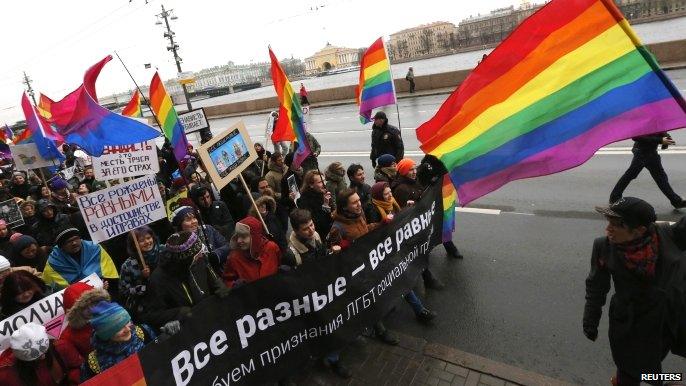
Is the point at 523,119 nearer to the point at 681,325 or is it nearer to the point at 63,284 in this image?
the point at 681,325

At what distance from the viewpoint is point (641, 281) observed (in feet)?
8.36

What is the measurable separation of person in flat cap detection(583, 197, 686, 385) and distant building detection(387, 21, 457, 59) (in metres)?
112

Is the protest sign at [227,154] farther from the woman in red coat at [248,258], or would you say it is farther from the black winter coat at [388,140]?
the black winter coat at [388,140]

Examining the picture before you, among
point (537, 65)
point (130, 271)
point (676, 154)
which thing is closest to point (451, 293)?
point (537, 65)

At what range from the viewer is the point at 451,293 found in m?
4.79

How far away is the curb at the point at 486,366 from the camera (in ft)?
11.0

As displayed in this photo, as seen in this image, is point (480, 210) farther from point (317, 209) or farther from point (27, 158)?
point (27, 158)

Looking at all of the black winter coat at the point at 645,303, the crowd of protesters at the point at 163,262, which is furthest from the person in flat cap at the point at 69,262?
the black winter coat at the point at 645,303

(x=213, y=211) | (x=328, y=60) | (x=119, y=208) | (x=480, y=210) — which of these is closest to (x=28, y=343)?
(x=119, y=208)

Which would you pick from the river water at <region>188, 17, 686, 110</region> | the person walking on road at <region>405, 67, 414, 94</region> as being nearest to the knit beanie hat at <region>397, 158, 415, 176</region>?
the person walking on road at <region>405, 67, 414, 94</region>

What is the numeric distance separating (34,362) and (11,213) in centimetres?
458

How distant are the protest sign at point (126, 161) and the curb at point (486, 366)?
3915 millimetres

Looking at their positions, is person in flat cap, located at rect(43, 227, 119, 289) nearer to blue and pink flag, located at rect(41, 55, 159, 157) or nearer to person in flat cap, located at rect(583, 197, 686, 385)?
blue and pink flag, located at rect(41, 55, 159, 157)

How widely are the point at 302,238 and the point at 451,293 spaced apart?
1.94m
